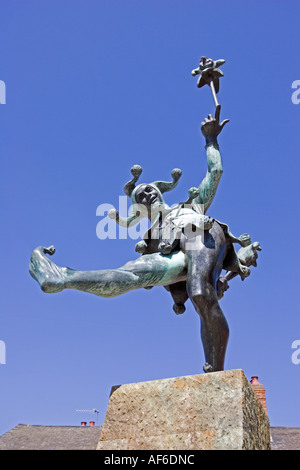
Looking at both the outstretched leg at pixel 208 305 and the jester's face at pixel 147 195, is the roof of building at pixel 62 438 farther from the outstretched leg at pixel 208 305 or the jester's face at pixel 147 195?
the outstretched leg at pixel 208 305

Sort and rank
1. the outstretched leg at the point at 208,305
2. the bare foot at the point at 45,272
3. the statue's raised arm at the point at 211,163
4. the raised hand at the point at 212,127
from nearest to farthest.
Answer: the bare foot at the point at 45,272 → the outstretched leg at the point at 208,305 → the statue's raised arm at the point at 211,163 → the raised hand at the point at 212,127

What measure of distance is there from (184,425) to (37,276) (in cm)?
151

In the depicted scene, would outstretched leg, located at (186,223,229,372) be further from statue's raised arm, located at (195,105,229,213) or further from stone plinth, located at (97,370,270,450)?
statue's raised arm, located at (195,105,229,213)

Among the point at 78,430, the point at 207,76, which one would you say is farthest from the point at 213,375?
the point at 78,430

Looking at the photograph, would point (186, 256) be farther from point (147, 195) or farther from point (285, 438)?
point (285, 438)

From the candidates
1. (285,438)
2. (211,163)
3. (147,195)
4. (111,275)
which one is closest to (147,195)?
(147,195)

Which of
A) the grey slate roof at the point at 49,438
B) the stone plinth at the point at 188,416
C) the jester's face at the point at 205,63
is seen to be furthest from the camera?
the grey slate roof at the point at 49,438

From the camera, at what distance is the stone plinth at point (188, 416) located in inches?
144

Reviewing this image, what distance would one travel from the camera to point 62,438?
18094mm

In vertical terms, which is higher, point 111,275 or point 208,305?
point 111,275

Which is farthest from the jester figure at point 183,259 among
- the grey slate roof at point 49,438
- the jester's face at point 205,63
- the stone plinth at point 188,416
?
the grey slate roof at point 49,438

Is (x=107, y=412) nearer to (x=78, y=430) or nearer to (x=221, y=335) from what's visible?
(x=221, y=335)

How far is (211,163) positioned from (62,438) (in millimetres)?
15006

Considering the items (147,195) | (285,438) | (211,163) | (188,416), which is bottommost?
(188,416)
